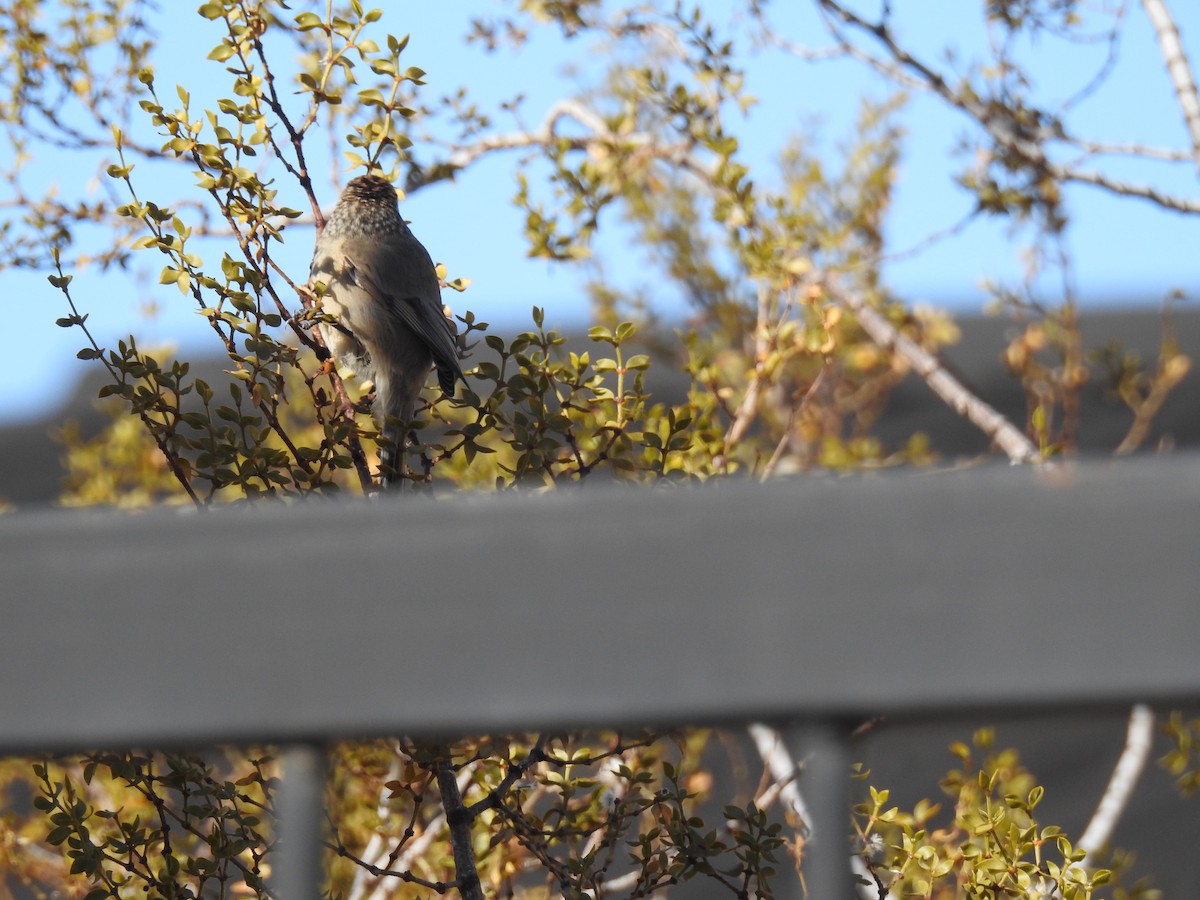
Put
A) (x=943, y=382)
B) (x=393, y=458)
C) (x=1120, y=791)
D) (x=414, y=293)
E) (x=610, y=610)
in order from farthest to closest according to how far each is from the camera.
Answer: (x=943, y=382)
(x=414, y=293)
(x=1120, y=791)
(x=393, y=458)
(x=610, y=610)

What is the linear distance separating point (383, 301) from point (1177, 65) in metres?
2.14

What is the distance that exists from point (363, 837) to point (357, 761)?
740 millimetres

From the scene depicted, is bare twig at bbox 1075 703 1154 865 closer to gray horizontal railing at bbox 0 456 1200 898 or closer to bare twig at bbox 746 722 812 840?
bare twig at bbox 746 722 812 840

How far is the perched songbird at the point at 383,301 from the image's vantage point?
3.06 meters

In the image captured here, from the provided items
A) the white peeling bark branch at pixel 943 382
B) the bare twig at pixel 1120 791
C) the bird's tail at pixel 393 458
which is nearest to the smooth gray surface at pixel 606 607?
the bird's tail at pixel 393 458

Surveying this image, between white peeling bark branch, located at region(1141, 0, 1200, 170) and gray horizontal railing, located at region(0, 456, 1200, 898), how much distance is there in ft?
10.1

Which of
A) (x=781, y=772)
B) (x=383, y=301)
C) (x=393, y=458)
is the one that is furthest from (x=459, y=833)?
(x=383, y=301)

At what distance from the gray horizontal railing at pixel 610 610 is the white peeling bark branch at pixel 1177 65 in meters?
3.06

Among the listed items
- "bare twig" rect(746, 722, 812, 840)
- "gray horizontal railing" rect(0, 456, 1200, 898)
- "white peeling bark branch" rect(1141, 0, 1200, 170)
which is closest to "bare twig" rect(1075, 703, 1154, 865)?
"bare twig" rect(746, 722, 812, 840)

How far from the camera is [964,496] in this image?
0.72 metres

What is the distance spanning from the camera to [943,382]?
3.74 metres

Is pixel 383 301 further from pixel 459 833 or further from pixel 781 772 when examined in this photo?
pixel 459 833

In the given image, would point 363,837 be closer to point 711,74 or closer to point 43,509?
point 711,74

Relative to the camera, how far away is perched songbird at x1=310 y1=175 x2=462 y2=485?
3.06 meters
